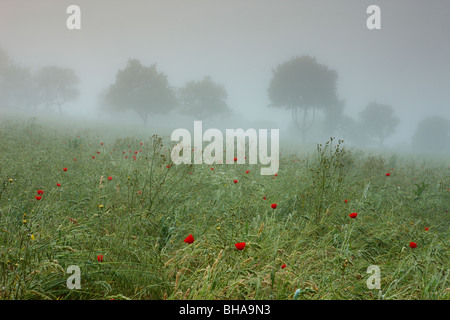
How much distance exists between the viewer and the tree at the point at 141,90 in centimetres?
→ 3362

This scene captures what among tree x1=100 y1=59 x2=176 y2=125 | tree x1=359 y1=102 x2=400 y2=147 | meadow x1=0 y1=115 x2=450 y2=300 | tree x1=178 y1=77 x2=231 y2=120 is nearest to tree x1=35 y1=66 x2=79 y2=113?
tree x1=100 y1=59 x2=176 y2=125

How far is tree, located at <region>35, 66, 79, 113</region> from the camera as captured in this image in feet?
152

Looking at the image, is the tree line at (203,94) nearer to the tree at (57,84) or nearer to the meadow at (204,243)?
the tree at (57,84)

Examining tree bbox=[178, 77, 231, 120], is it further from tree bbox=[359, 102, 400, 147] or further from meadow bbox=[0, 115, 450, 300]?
meadow bbox=[0, 115, 450, 300]

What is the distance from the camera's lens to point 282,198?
3.88 m

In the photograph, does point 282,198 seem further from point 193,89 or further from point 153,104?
point 193,89

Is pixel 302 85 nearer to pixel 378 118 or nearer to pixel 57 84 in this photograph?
pixel 378 118

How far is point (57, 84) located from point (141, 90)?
26.3 metres

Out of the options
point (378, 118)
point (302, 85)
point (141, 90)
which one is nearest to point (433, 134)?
point (378, 118)

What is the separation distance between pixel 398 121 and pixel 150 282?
65.4 metres

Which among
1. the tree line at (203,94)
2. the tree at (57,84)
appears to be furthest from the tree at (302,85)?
the tree at (57,84)

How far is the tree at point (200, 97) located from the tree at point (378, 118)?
33510 mm
